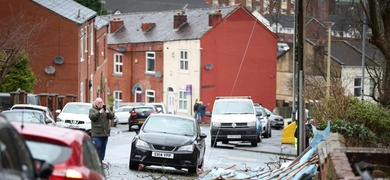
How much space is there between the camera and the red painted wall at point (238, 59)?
65438 mm

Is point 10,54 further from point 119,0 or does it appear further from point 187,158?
point 119,0

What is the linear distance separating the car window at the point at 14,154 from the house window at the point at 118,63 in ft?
207

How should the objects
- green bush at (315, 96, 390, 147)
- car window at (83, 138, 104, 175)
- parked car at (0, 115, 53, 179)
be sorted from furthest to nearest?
green bush at (315, 96, 390, 147) < car window at (83, 138, 104, 175) < parked car at (0, 115, 53, 179)

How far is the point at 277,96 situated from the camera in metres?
74.6

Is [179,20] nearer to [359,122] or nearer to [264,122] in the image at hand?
[264,122]

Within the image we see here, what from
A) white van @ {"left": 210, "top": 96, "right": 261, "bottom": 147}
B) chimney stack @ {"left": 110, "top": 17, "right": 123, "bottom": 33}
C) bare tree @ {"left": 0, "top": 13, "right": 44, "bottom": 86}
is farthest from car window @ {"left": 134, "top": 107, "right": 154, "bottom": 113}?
chimney stack @ {"left": 110, "top": 17, "right": 123, "bottom": 33}

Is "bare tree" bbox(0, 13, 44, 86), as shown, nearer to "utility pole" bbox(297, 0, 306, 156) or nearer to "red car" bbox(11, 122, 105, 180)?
"utility pole" bbox(297, 0, 306, 156)

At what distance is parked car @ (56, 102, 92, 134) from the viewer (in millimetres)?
32469

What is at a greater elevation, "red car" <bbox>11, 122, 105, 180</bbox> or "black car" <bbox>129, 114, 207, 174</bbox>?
"red car" <bbox>11, 122, 105, 180</bbox>

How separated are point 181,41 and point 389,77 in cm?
4161

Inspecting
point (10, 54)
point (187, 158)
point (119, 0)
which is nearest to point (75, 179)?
point (187, 158)

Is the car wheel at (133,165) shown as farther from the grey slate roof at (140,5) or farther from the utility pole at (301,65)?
the grey slate roof at (140,5)

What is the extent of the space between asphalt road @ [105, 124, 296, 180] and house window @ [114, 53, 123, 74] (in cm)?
3217

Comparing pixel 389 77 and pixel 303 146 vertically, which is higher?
pixel 389 77
